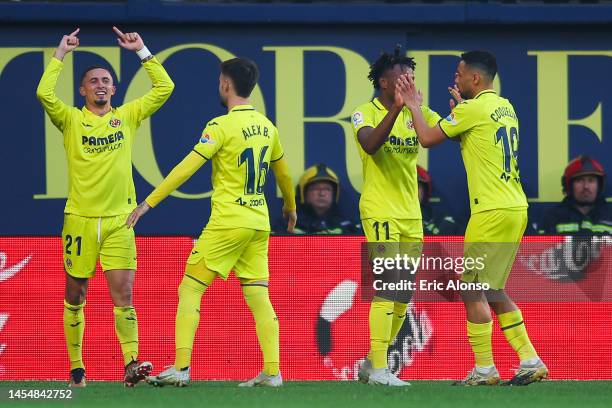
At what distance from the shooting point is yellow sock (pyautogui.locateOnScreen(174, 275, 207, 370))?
8.01m

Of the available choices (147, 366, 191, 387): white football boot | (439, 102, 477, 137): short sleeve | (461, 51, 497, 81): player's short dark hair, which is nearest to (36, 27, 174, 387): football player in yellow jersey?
(147, 366, 191, 387): white football boot

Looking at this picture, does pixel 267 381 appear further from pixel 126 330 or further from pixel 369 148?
pixel 369 148

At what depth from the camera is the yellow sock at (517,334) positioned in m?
→ 8.23

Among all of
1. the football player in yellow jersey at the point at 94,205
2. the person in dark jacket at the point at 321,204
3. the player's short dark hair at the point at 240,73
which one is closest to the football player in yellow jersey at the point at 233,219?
the player's short dark hair at the point at 240,73

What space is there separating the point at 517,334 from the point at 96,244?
252 centimetres

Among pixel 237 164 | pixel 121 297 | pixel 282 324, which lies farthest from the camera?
pixel 282 324

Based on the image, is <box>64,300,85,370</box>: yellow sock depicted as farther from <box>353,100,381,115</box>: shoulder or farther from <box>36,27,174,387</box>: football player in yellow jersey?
<box>353,100,381,115</box>: shoulder

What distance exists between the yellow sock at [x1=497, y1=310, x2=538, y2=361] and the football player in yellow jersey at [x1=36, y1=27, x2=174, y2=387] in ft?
7.14

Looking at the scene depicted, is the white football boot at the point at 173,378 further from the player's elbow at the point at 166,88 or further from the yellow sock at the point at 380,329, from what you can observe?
the player's elbow at the point at 166,88

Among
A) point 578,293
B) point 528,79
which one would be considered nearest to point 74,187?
point 578,293

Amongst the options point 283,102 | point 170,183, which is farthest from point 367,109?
point 283,102

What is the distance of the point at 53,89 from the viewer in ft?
27.9

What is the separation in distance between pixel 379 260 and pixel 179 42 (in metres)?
3.49

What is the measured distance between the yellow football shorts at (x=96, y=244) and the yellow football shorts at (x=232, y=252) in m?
0.54
